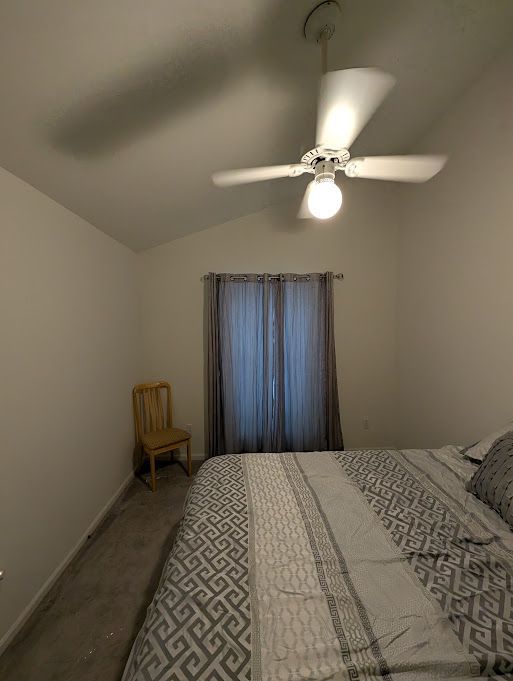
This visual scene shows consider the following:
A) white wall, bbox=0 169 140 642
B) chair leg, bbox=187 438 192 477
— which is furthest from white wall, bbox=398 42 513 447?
Result: white wall, bbox=0 169 140 642

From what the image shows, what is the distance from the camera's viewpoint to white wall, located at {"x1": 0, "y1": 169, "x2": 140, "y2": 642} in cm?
144

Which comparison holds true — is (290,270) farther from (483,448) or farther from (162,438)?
(483,448)

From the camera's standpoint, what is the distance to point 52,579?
5.54 feet

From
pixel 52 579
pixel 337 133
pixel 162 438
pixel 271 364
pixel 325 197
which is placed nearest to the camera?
pixel 337 133

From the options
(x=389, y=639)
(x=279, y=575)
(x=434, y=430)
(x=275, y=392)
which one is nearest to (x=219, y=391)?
(x=275, y=392)

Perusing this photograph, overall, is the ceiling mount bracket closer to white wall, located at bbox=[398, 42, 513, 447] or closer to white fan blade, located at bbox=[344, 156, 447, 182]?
white fan blade, located at bbox=[344, 156, 447, 182]

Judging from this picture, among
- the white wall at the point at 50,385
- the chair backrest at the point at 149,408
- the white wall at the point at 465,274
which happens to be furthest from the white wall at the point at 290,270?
the white wall at the point at 50,385

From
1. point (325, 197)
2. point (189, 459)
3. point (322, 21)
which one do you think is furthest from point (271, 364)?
point (322, 21)

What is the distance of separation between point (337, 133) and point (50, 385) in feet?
6.62

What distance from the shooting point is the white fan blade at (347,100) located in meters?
1.10

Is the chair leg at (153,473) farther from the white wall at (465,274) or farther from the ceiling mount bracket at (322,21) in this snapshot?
the ceiling mount bracket at (322,21)

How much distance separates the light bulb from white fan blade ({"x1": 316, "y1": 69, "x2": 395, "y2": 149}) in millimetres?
179

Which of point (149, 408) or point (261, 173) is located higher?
point (261, 173)

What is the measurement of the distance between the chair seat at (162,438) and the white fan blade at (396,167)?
2481 mm
